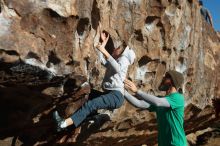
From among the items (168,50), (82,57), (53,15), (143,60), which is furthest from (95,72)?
(168,50)

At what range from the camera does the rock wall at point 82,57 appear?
20.2 feet

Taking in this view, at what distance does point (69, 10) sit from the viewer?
6457 millimetres

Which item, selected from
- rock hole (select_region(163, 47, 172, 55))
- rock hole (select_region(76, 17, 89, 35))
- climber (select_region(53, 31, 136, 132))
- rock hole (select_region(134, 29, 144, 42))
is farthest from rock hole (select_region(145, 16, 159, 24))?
rock hole (select_region(76, 17, 89, 35))

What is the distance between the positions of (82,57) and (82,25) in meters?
0.55

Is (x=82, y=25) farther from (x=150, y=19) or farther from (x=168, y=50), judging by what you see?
(x=168, y=50)

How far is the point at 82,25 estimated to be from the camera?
6844mm

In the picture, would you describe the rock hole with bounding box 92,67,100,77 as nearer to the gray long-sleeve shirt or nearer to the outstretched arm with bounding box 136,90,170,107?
the gray long-sleeve shirt

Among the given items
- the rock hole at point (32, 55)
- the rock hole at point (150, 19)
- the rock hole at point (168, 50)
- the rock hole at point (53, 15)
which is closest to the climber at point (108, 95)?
the rock hole at point (53, 15)

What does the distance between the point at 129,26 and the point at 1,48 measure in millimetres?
3152

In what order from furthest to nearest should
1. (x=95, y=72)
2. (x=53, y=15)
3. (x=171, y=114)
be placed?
(x=95, y=72) → (x=53, y=15) → (x=171, y=114)

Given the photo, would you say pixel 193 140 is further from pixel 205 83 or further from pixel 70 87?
pixel 70 87

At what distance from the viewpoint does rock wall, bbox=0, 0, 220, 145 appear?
616cm

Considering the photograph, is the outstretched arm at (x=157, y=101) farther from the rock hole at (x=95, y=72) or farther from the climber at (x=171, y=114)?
the rock hole at (x=95, y=72)

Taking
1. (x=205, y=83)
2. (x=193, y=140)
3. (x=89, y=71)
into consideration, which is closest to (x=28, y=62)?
(x=89, y=71)
